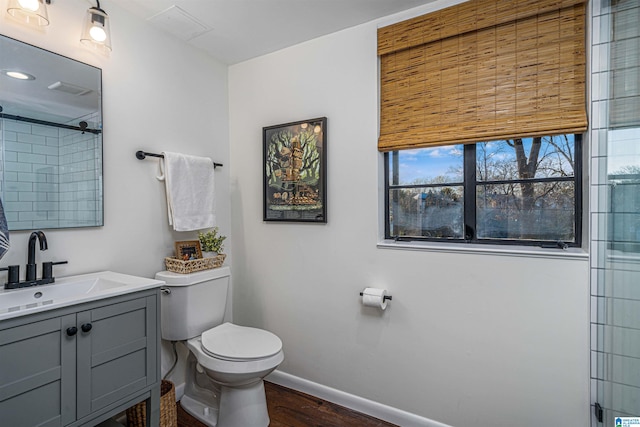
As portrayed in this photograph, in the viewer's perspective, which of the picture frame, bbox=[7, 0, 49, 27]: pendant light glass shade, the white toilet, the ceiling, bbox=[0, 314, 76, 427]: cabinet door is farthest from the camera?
the picture frame

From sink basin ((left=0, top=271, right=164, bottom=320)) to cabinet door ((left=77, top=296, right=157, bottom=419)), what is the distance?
6 centimetres

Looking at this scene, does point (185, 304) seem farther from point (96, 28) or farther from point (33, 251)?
point (96, 28)

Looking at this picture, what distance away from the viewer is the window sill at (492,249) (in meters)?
1.46

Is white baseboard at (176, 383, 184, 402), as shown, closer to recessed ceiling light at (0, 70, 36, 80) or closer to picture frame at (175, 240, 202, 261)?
picture frame at (175, 240, 202, 261)

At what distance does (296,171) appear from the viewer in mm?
2180

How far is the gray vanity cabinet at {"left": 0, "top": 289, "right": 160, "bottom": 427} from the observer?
107 centimetres

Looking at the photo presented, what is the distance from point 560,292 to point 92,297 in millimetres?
1976

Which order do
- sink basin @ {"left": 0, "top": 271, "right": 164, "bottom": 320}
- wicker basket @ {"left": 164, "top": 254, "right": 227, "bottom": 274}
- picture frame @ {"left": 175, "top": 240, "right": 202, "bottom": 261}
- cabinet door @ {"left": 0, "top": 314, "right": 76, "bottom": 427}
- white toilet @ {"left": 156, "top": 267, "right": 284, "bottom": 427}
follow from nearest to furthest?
cabinet door @ {"left": 0, "top": 314, "right": 76, "bottom": 427}, sink basin @ {"left": 0, "top": 271, "right": 164, "bottom": 320}, white toilet @ {"left": 156, "top": 267, "right": 284, "bottom": 427}, wicker basket @ {"left": 164, "top": 254, "right": 227, "bottom": 274}, picture frame @ {"left": 175, "top": 240, "right": 202, "bottom": 261}

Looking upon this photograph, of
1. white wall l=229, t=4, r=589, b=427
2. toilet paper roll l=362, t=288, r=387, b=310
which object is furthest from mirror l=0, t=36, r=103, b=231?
toilet paper roll l=362, t=288, r=387, b=310

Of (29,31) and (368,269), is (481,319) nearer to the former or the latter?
(368,269)

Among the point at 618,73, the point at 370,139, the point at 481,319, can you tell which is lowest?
the point at 481,319

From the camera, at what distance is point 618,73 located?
127cm

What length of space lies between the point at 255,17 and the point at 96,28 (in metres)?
0.81

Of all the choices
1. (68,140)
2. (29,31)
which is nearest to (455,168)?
(68,140)
